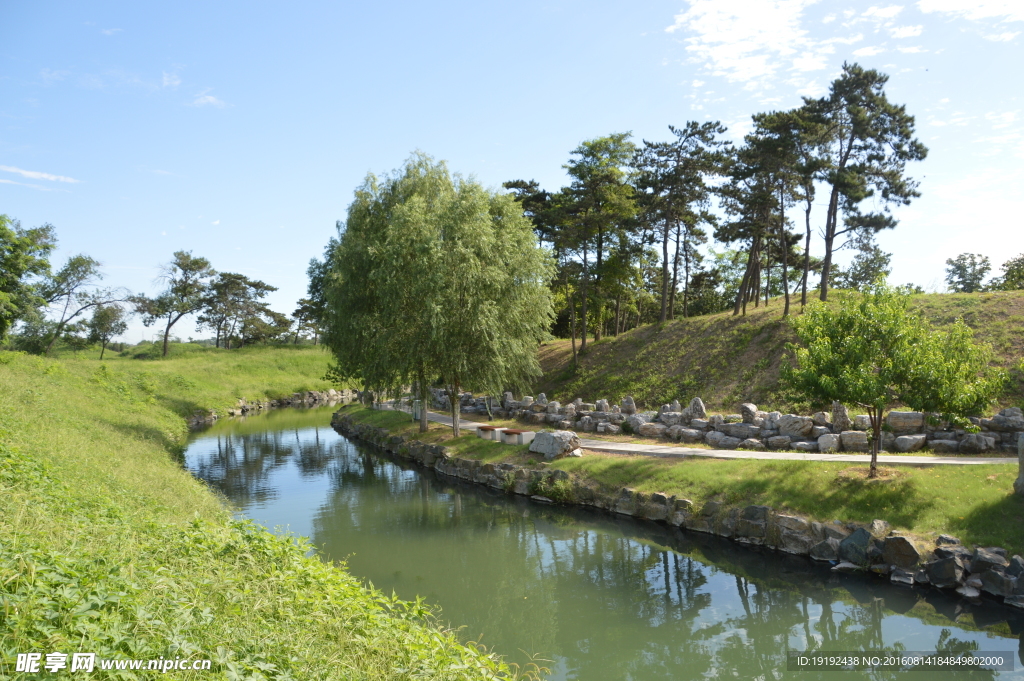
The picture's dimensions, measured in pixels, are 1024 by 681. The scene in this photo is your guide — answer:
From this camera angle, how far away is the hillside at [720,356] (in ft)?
81.4

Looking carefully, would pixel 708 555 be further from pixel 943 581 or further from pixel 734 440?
pixel 734 440

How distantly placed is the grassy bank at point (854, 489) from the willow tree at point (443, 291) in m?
6.47

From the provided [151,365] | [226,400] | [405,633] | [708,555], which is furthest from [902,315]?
[151,365]

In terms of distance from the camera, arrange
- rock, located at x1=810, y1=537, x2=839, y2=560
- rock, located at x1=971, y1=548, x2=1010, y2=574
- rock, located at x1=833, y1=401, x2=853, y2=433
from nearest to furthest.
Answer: rock, located at x1=971, y1=548, x2=1010, y2=574 < rock, located at x1=810, y1=537, x2=839, y2=560 < rock, located at x1=833, y1=401, x2=853, y2=433

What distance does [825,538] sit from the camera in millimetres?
13508

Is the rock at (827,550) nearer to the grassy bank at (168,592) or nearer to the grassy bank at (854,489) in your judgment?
the grassy bank at (854,489)

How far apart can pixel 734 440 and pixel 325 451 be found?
20.5 meters

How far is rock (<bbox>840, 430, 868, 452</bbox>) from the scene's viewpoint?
58.0 feet

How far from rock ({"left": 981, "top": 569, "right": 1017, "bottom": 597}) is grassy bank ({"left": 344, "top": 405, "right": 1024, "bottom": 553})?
70 cm

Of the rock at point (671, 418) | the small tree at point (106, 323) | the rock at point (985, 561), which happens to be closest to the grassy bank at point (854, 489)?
the rock at point (985, 561)

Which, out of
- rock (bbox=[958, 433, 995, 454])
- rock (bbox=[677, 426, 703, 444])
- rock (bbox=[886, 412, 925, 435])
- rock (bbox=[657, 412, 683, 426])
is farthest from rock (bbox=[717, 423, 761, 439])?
rock (bbox=[958, 433, 995, 454])

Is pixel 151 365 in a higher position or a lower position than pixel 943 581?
higher

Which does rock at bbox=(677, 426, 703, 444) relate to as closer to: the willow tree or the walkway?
the walkway

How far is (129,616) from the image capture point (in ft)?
17.4
